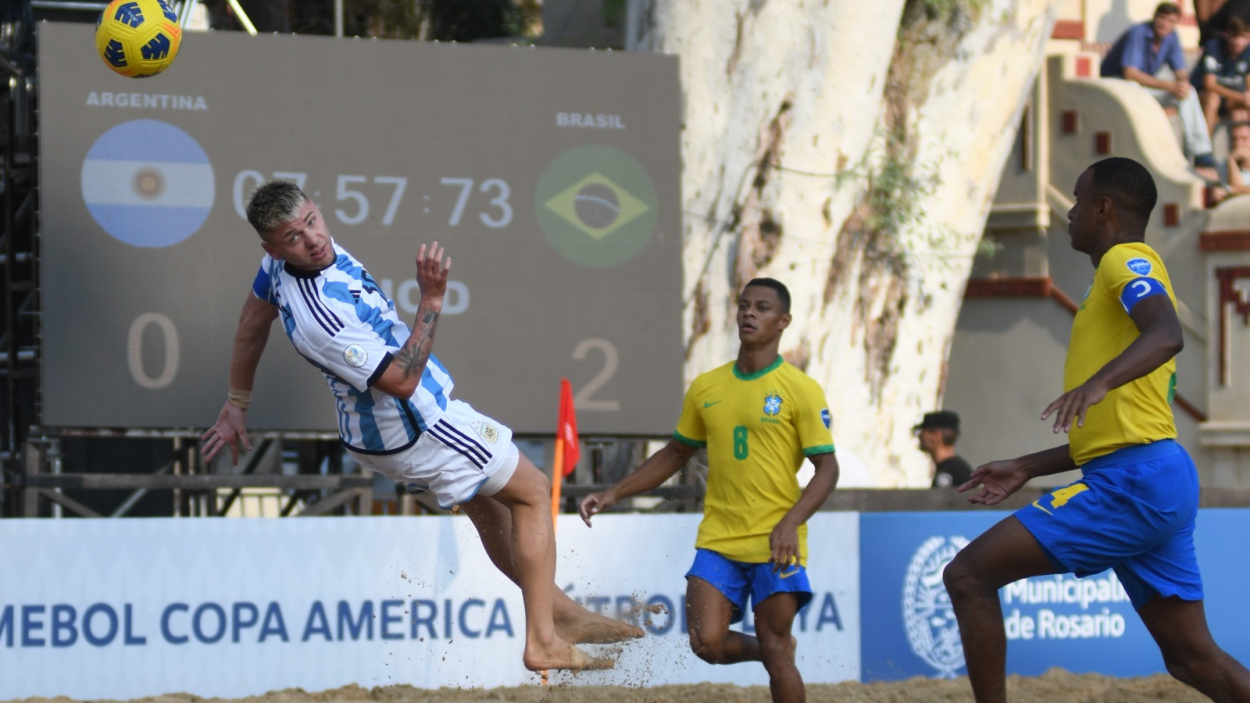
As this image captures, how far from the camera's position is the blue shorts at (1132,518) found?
5.30 metres

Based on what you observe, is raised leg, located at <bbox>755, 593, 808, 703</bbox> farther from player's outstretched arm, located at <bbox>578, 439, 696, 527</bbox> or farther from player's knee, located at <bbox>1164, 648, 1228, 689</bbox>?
player's knee, located at <bbox>1164, 648, 1228, 689</bbox>

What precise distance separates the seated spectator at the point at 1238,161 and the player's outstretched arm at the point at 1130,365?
1267 centimetres

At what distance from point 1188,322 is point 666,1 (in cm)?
707

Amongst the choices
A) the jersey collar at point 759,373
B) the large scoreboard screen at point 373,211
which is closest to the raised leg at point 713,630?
the jersey collar at point 759,373

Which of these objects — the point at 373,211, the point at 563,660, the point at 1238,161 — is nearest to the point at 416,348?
the point at 563,660

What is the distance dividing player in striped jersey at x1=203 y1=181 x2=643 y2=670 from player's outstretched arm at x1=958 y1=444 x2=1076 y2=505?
1570 millimetres

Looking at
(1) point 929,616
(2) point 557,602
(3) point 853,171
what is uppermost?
(3) point 853,171

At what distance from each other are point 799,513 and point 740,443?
0.46 m

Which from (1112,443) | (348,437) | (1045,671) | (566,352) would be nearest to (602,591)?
(566,352)

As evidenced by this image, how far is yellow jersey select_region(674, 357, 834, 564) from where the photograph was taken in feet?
22.2

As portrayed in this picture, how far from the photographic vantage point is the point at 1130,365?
4980 millimetres

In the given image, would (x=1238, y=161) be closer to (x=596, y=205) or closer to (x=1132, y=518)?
(x=596, y=205)

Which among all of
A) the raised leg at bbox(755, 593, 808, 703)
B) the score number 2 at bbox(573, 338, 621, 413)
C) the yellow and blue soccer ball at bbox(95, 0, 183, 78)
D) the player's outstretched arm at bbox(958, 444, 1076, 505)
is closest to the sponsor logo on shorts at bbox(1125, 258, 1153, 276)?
the player's outstretched arm at bbox(958, 444, 1076, 505)

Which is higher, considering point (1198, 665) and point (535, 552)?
point (535, 552)
